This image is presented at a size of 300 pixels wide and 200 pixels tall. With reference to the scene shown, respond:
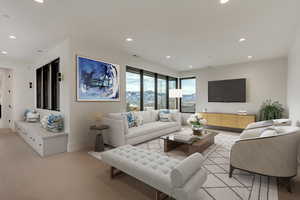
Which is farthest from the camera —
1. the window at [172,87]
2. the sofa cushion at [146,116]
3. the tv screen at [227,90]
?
the window at [172,87]

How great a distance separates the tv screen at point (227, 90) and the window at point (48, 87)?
5.85 m

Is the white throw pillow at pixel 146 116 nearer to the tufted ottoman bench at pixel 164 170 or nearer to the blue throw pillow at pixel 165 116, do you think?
the blue throw pillow at pixel 165 116

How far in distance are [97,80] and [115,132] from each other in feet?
5.15

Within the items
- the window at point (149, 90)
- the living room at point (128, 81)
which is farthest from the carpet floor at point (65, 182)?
the window at point (149, 90)

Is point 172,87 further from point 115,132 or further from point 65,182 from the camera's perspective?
point 65,182

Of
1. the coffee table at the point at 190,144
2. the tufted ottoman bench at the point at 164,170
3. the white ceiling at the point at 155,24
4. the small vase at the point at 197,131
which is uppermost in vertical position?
the white ceiling at the point at 155,24

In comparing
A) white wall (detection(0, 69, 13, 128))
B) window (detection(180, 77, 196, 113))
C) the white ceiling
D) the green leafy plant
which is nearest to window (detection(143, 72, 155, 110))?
the white ceiling

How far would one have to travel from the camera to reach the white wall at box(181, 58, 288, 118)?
5.01 metres

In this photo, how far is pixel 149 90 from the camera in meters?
6.08

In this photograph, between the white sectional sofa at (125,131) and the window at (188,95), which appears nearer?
the white sectional sofa at (125,131)

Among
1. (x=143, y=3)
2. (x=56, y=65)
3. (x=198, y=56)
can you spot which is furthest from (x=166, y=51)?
(x=56, y=65)

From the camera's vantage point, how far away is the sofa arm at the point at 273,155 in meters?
1.85

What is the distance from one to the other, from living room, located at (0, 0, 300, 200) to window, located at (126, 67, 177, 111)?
0.14 ft

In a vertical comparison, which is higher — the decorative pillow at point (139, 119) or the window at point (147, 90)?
the window at point (147, 90)
